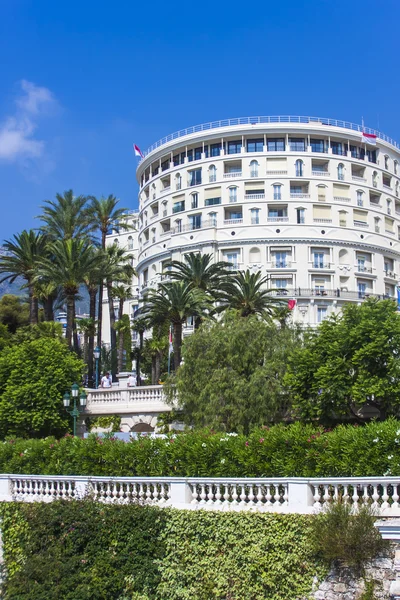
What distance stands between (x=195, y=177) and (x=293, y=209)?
37.3 ft

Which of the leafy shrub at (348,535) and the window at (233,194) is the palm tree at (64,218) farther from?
the leafy shrub at (348,535)

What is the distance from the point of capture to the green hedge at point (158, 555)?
1471 cm

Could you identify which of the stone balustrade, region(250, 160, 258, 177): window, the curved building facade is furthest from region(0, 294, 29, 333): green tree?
the stone balustrade

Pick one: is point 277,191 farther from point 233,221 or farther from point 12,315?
point 12,315

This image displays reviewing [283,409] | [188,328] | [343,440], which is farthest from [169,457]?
[188,328]

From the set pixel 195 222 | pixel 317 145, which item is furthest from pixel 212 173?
pixel 317 145

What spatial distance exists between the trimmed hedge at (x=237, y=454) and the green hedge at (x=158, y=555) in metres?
1.52

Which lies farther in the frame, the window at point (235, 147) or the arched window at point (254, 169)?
the window at point (235, 147)

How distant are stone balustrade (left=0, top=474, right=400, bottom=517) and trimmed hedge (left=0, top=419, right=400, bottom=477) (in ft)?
2.11

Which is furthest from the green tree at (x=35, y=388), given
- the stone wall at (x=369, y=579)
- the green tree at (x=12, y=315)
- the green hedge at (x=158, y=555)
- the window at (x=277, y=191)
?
the window at (x=277, y=191)

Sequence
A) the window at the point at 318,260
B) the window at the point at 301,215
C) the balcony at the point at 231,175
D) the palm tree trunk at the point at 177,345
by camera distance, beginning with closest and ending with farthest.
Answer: the palm tree trunk at the point at 177,345
the window at the point at 318,260
the window at the point at 301,215
the balcony at the point at 231,175

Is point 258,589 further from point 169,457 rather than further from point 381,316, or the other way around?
point 381,316

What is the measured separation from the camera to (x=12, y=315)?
241ft

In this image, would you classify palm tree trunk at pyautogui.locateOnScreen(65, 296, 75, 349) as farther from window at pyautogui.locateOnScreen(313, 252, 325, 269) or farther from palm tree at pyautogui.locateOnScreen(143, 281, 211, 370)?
window at pyautogui.locateOnScreen(313, 252, 325, 269)
